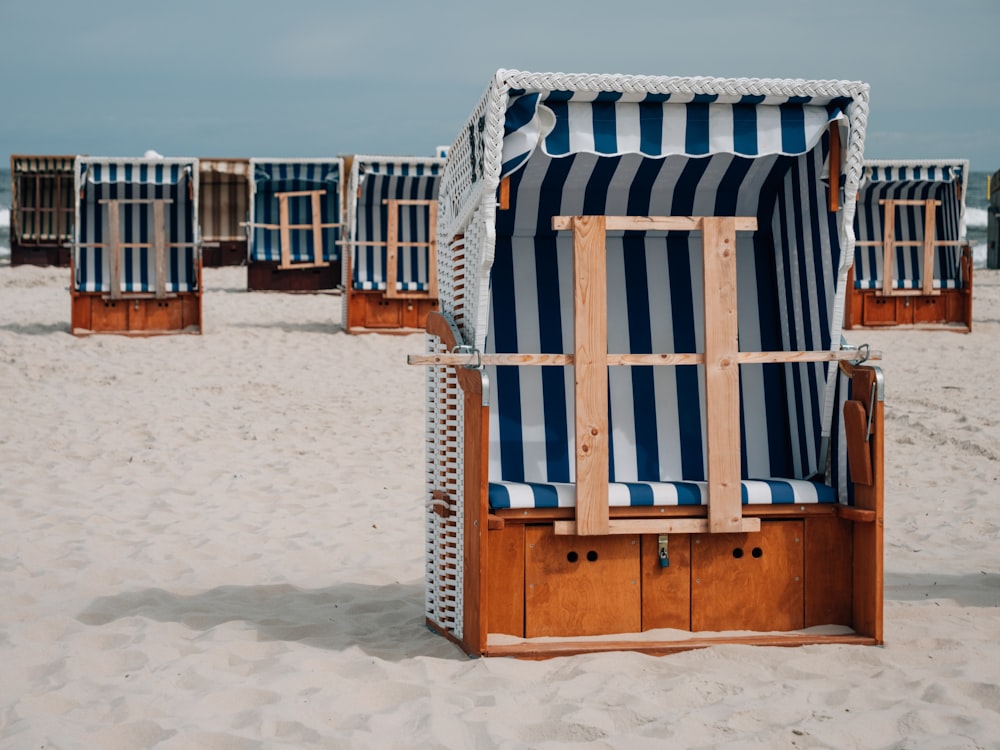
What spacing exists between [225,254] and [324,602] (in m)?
18.3

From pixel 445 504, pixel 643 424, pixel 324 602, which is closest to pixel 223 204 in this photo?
pixel 324 602

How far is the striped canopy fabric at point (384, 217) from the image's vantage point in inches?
493

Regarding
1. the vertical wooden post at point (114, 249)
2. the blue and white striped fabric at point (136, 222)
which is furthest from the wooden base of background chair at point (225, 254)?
the vertical wooden post at point (114, 249)

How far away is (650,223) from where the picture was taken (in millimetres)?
3734

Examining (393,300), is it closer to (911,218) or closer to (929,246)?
(929,246)

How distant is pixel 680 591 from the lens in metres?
3.82

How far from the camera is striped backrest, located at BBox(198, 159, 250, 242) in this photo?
2200 centimetres

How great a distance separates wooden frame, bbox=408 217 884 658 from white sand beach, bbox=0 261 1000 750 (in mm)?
187

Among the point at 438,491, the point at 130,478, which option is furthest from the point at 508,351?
the point at 130,478

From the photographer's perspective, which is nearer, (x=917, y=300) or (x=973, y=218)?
(x=917, y=300)

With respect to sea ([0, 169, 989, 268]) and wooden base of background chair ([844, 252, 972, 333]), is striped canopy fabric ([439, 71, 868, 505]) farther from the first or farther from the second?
sea ([0, 169, 989, 268])

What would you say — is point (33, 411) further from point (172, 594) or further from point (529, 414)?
point (529, 414)

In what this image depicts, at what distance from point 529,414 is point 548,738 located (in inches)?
63.4

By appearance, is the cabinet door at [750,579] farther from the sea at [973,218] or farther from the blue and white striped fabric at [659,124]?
the sea at [973,218]
